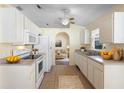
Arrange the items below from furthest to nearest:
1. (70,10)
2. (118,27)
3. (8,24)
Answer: (70,10) < (118,27) < (8,24)

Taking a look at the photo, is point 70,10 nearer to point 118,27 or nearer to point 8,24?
point 118,27

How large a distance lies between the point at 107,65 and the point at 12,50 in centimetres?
238

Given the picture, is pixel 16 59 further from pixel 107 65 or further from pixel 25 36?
pixel 107 65

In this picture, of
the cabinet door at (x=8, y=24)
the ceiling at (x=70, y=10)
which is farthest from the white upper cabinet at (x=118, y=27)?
the cabinet door at (x=8, y=24)

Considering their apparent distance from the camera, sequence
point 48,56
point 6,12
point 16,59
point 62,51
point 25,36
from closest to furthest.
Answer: point 6,12
point 16,59
point 25,36
point 48,56
point 62,51

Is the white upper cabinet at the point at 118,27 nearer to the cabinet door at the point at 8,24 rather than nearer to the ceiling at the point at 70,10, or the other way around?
the ceiling at the point at 70,10

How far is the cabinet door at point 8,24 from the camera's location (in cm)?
302

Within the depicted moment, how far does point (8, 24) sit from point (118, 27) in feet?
7.78

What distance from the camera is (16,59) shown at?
10.8 feet

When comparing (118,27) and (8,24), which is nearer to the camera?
(8,24)

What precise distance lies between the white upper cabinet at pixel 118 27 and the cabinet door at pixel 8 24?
219cm

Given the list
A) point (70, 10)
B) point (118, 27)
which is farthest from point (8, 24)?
point (70, 10)

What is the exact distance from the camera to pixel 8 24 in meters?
3.05
